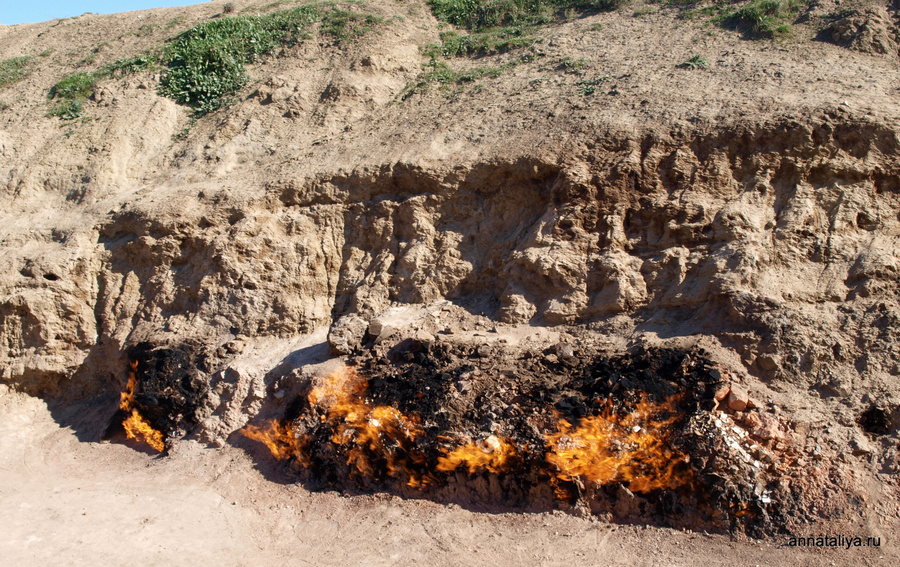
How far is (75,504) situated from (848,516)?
7.32m

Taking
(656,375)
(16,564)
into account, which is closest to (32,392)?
(16,564)

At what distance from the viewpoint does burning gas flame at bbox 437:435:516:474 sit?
5645 millimetres

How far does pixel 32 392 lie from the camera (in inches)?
337

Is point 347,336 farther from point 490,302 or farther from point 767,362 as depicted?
point 767,362

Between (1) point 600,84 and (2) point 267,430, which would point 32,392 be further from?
(1) point 600,84

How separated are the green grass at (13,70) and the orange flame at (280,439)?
10530 mm

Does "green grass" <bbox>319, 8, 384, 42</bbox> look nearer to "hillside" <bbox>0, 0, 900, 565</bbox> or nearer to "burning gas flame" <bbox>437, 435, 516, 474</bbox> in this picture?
"hillside" <bbox>0, 0, 900, 565</bbox>

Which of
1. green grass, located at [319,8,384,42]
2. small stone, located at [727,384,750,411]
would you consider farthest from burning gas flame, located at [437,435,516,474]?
green grass, located at [319,8,384,42]

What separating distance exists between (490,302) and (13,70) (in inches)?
476

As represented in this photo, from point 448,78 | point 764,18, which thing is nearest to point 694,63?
Answer: point 764,18

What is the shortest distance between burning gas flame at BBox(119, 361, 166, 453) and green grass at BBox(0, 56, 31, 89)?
28.7ft
